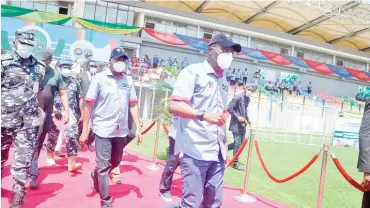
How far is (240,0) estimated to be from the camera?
92.3ft

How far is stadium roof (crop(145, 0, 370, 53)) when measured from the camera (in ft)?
86.9

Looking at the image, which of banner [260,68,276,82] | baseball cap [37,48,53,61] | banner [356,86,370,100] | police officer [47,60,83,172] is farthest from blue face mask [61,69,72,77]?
banner [356,86,370,100]

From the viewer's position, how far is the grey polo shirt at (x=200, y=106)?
8.27 feet

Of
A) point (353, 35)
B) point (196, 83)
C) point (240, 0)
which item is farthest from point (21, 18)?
point (353, 35)

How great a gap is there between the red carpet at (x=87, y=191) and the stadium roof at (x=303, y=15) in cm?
2271

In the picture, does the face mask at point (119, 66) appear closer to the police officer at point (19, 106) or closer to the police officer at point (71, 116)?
the police officer at point (19, 106)

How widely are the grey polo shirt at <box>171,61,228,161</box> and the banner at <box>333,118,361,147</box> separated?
12.9 meters

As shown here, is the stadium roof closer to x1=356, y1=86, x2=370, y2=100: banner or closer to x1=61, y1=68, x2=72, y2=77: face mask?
x1=356, y1=86, x2=370, y2=100: banner

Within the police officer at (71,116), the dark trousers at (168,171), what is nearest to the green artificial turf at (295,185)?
the dark trousers at (168,171)

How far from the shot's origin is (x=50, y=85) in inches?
175

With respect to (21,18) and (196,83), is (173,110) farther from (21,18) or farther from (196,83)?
(21,18)

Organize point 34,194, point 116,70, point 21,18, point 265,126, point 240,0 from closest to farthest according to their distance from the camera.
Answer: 1. point 116,70
2. point 34,194
3. point 265,126
4. point 21,18
5. point 240,0

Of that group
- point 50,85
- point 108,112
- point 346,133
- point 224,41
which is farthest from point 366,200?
point 346,133

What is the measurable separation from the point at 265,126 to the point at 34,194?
13.0 m
